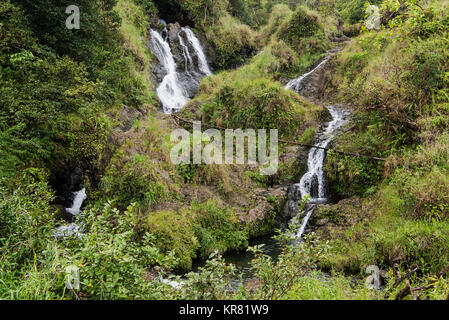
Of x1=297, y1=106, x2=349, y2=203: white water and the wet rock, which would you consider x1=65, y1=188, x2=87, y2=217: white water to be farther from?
x1=297, y1=106, x2=349, y2=203: white water

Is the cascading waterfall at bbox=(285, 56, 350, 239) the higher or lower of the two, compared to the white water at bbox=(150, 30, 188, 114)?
lower

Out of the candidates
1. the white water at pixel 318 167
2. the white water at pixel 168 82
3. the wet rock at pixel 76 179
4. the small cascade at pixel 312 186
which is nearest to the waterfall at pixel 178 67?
the white water at pixel 168 82

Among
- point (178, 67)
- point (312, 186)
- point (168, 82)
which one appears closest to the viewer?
point (312, 186)

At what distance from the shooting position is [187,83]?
18.2 m

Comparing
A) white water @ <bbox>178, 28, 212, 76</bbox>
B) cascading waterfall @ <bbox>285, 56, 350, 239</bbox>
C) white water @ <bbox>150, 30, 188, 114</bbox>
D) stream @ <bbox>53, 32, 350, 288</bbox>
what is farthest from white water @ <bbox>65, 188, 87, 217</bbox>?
white water @ <bbox>178, 28, 212, 76</bbox>

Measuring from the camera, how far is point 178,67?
1886cm

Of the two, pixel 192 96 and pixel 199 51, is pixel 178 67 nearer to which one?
pixel 192 96

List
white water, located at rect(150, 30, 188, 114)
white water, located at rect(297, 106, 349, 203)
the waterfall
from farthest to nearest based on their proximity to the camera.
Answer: the waterfall → white water, located at rect(150, 30, 188, 114) → white water, located at rect(297, 106, 349, 203)

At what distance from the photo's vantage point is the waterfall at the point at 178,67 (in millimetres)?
16547

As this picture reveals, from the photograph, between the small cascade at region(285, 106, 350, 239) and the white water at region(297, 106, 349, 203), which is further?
the white water at region(297, 106, 349, 203)

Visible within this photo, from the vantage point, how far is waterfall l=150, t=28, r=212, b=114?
16547mm

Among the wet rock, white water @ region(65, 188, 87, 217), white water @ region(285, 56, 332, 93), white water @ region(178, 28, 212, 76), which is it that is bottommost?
white water @ region(65, 188, 87, 217)

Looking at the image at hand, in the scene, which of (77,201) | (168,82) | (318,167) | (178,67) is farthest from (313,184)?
(178,67)

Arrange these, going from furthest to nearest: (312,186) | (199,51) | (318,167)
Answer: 1. (199,51)
2. (318,167)
3. (312,186)
